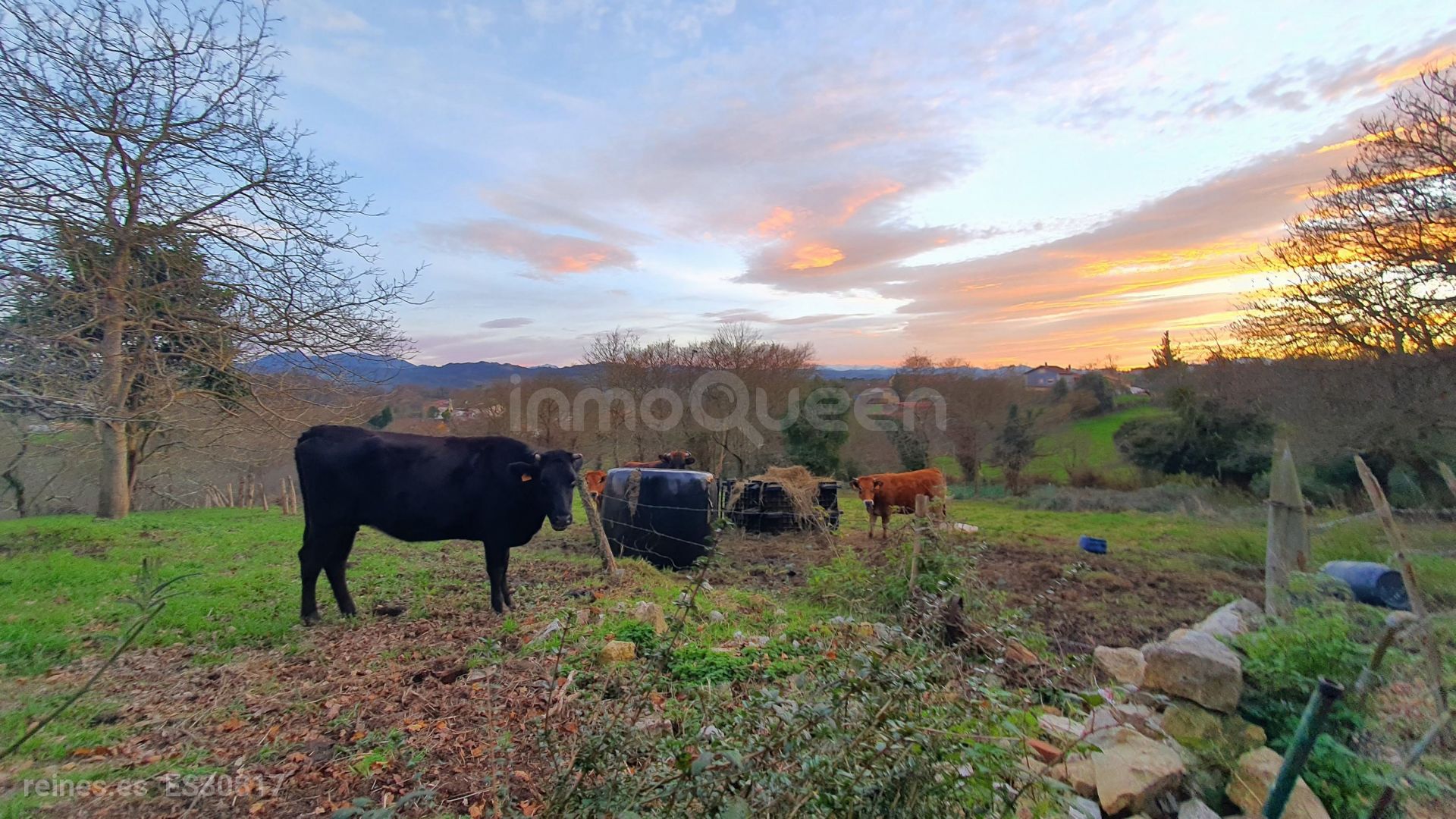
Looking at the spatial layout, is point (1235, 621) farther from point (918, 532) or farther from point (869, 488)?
point (869, 488)

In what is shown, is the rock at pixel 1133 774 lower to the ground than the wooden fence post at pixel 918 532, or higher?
lower

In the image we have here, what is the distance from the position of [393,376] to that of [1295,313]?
18.2 m

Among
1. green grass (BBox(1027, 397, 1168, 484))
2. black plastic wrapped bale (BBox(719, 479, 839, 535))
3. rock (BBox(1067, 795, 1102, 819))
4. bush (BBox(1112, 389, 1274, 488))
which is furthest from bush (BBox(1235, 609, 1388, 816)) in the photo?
green grass (BBox(1027, 397, 1168, 484))

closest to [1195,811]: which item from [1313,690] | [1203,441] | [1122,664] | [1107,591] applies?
[1313,690]

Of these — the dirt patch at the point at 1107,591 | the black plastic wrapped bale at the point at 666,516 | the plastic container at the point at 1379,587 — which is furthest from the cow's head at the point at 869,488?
the plastic container at the point at 1379,587

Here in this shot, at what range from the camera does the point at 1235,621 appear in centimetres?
617

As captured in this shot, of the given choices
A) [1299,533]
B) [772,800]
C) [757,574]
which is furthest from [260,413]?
[1299,533]

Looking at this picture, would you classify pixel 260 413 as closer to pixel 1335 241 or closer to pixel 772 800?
pixel 772 800

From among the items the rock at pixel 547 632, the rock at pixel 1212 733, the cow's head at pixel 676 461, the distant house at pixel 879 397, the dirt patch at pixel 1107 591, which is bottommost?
the dirt patch at pixel 1107 591

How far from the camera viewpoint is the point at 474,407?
2512cm

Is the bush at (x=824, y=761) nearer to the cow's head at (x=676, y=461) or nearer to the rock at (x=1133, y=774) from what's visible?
the rock at (x=1133, y=774)

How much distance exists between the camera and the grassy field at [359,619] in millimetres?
3430

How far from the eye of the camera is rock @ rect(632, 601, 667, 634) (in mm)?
5427

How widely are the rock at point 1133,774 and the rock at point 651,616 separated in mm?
3149
